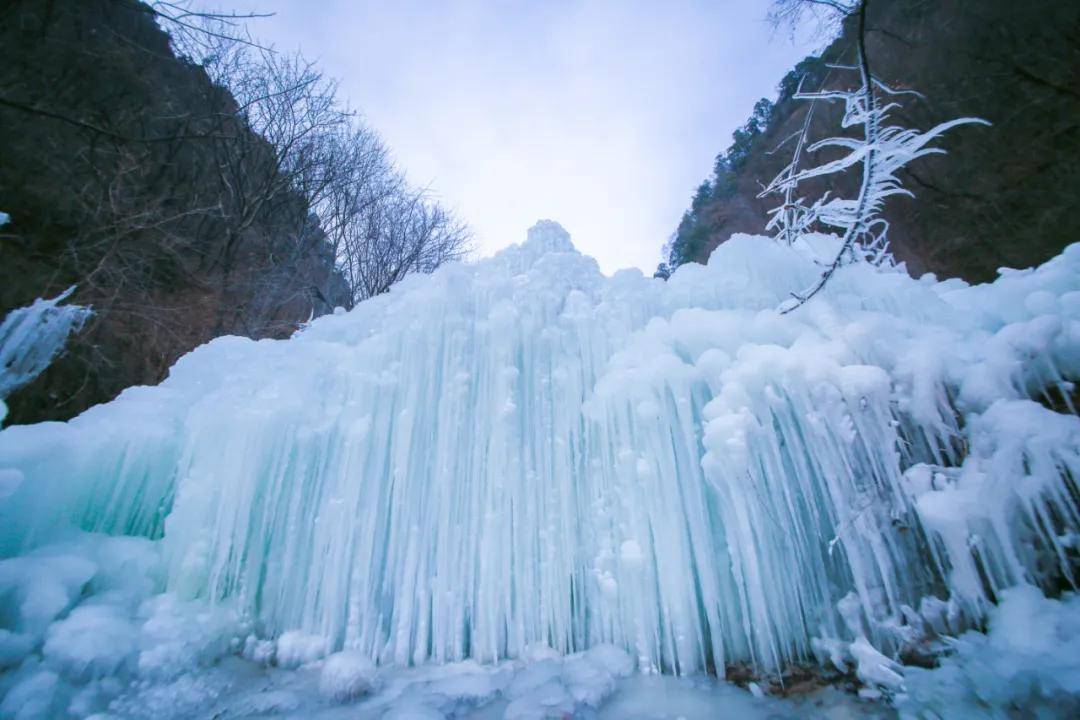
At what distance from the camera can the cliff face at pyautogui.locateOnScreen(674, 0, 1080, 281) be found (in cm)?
614

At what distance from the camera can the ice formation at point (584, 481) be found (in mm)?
2123

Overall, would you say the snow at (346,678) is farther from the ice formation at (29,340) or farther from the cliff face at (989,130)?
the cliff face at (989,130)

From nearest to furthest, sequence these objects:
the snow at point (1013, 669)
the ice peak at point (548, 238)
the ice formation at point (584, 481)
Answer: the snow at point (1013, 669) → the ice formation at point (584, 481) → the ice peak at point (548, 238)

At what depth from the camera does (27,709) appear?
1.85 meters

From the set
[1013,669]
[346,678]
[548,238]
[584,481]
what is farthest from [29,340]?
[1013,669]

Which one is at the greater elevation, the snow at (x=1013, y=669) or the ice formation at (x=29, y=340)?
the ice formation at (x=29, y=340)

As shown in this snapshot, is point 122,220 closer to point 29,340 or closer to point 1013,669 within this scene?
point 29,340

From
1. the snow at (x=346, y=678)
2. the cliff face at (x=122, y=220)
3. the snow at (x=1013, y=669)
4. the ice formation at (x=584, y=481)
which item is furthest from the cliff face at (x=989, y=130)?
the cliff face at (x=122, y=220)

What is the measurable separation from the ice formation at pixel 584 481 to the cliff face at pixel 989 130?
4.36 meters

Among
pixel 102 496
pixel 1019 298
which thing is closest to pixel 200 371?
pixel 102 496

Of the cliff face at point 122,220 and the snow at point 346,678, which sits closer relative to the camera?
the snow at point 346,678

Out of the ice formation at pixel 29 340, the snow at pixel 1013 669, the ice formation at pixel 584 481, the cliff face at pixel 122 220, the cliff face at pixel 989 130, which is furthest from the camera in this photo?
the cliff face at pixel 122 220

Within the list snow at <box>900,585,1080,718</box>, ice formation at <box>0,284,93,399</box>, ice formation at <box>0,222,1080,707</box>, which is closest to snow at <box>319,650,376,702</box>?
ice formation at <box>0,222,1080,707</box>

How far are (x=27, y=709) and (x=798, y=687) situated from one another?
11.5 feet
